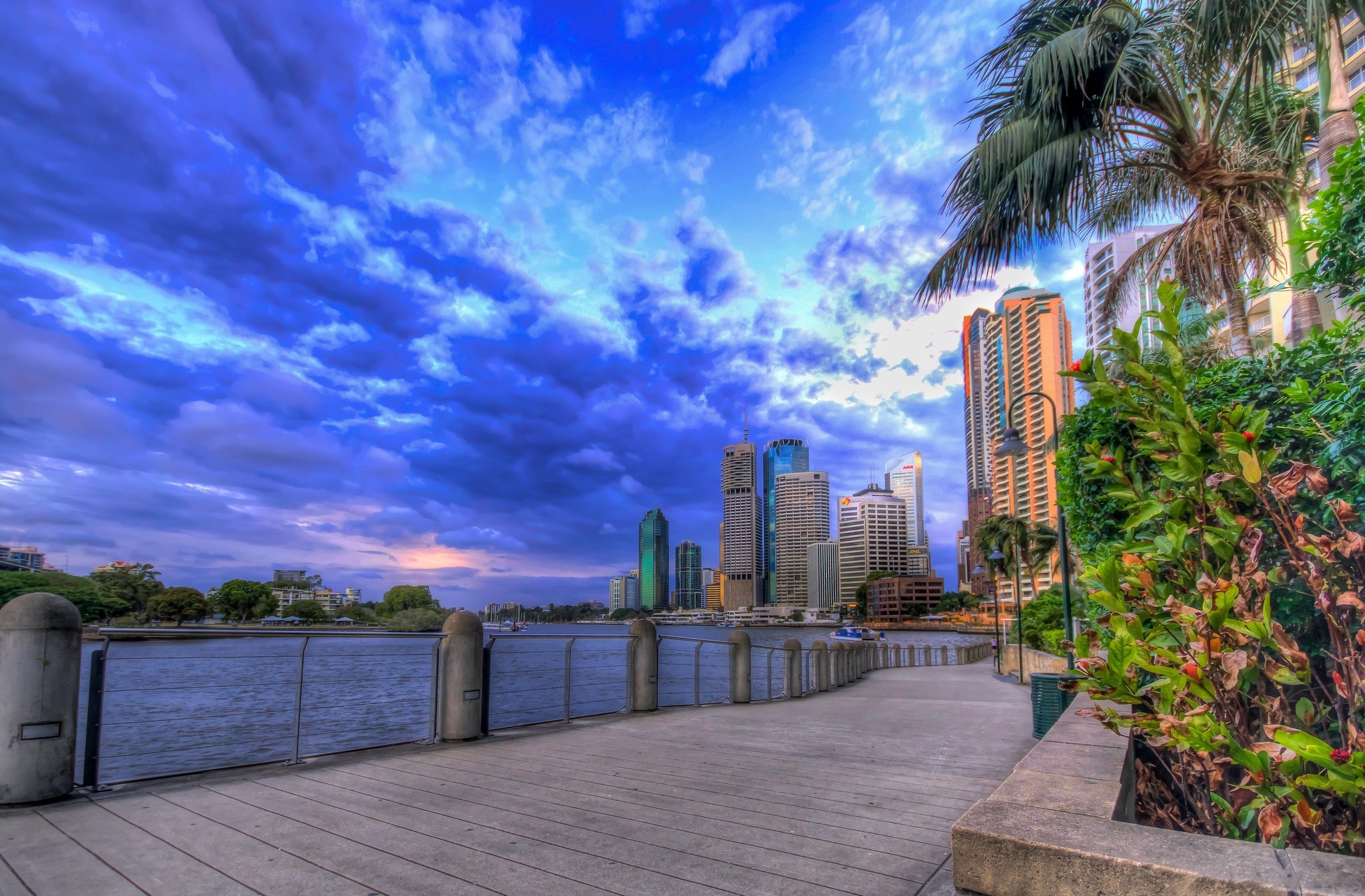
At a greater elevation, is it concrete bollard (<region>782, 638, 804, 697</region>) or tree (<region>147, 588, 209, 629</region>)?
concrete bollard (<region>782, 638, 804, 697</region>)

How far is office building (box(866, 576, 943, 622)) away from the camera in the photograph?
499 feet

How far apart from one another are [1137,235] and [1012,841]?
4870 inches

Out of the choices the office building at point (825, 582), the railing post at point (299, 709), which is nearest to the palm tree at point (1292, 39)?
the railing post at point (299, 709)

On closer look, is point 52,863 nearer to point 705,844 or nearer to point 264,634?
point 264,634

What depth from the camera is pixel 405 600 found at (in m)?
74.8

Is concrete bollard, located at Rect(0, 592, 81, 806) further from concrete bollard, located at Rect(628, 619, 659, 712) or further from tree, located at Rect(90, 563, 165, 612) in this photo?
tree, located at Rect(90, 563, 165, 612)

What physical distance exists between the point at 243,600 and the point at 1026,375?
9930 cm

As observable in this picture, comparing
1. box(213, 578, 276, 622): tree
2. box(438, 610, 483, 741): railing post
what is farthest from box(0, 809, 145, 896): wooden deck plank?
box(213, 578, 276, 622): tree

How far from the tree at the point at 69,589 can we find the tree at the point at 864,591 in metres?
130

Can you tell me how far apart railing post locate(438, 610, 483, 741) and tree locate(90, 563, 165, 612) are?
59.9m

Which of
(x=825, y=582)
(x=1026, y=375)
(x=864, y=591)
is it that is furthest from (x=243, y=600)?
(x=825, y=582)

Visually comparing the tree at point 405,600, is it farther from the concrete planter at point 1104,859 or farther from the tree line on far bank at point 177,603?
the concrete planter at point 1104,859

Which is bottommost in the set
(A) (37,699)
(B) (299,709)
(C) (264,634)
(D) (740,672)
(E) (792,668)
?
(E) (792,668)

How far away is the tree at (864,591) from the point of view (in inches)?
6053
